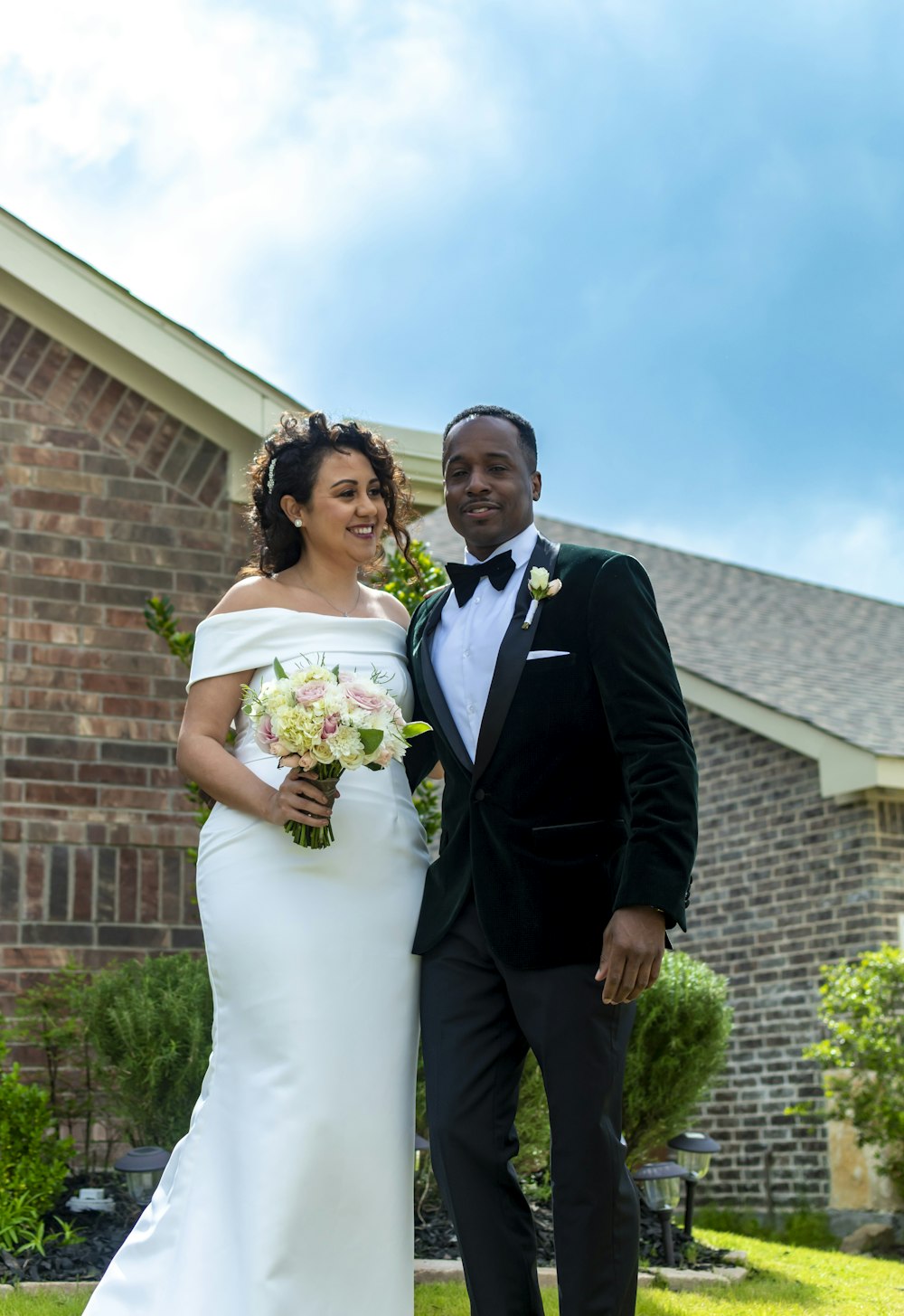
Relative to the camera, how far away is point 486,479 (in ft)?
13.0

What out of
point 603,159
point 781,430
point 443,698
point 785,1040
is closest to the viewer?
point 443,698

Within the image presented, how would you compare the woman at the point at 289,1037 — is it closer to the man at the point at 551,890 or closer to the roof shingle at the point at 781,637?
the man at the point at 551,890

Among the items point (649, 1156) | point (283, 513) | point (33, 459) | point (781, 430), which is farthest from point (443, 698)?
point (781, 430)

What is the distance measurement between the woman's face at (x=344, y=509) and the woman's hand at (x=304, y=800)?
86 centimetres

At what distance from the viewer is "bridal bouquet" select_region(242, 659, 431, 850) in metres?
3.56

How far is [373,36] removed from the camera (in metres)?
13.5

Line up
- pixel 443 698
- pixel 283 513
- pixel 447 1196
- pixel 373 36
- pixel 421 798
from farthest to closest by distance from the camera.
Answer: pixel 373 36 < pixel 421 798 < pixel 283 513 < pixel 443 698 < pixel 447 1196

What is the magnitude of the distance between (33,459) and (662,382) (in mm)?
55504

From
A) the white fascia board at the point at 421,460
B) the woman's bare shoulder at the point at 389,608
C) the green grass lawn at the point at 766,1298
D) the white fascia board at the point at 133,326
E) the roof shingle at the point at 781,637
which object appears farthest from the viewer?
the roof shingle at the point at 781,637

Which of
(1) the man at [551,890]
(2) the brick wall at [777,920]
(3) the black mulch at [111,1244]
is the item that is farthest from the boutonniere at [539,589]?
(2) the brick wall at [777,920]

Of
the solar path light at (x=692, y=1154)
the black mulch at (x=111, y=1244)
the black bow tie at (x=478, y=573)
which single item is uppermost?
the black bow tie at (x=478, y=573)

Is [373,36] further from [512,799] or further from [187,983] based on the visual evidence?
[512,799]

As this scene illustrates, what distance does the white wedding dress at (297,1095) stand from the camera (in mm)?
3604

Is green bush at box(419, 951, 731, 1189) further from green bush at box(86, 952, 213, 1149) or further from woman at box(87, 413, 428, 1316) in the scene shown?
woman at box(87, 413, 428, 1316)
